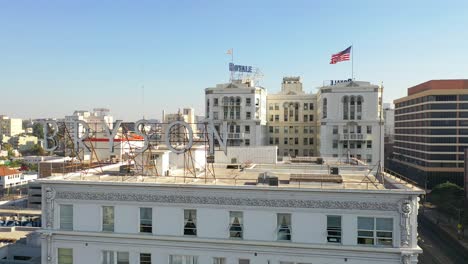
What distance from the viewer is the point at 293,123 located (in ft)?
342

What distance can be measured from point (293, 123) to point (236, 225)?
261ft

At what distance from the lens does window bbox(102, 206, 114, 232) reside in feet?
93.6

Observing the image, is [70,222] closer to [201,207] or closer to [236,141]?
[201,207]

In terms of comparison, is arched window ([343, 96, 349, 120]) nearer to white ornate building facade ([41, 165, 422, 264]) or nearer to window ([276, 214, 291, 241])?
white ornate building facade ([41, 165, 422, 264])

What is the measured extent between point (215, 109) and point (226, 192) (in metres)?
67.5

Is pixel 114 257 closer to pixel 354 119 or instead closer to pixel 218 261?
pixel 218 261

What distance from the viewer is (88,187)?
28.7 metres

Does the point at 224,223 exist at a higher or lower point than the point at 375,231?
higher

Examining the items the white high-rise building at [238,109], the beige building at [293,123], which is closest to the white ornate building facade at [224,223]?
the white high-rise building at [238,109]

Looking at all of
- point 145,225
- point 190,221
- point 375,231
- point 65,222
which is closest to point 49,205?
point 65,222

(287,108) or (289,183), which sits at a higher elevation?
(287,108)

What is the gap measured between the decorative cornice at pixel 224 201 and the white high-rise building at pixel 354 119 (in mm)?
59782

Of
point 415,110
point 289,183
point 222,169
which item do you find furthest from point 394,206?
point 415,110

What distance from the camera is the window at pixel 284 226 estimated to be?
2630 cm
